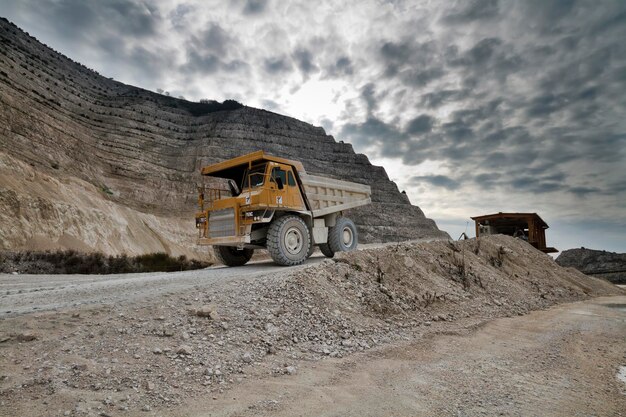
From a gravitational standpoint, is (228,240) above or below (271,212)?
below

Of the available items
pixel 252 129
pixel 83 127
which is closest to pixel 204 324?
pixel 83 127

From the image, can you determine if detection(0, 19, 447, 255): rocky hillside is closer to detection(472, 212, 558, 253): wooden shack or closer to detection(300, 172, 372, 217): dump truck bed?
detection(300, 172, 372, 217): dump truck bed

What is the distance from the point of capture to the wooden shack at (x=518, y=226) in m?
22.9

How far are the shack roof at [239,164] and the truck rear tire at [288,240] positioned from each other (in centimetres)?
173

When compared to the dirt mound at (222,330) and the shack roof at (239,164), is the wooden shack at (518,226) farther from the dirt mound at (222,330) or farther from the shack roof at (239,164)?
the shack roof at (239,164)

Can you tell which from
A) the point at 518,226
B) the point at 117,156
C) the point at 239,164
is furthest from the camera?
the point at 117,156

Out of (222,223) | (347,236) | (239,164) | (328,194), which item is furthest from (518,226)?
(222,223)

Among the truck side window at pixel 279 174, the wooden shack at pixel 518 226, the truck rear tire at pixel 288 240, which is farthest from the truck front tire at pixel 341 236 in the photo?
the wooden shack at pixel 518 226

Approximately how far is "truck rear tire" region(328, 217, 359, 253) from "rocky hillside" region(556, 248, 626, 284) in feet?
98.4

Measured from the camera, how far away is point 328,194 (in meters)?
12.3

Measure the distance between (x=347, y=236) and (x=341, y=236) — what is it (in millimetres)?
490

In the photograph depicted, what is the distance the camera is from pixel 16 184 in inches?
805

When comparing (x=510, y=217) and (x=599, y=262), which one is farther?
(x=599, y=262)

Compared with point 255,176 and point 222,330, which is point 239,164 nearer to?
point 255,176
